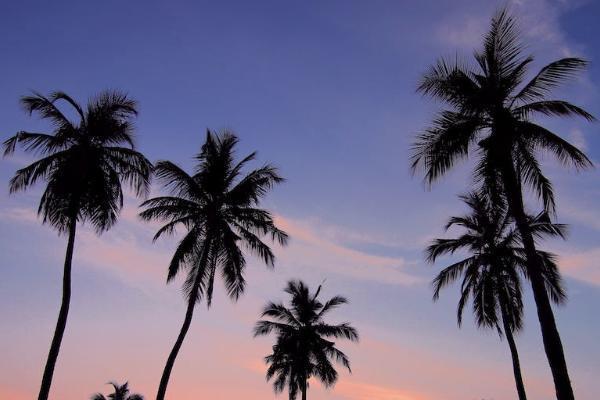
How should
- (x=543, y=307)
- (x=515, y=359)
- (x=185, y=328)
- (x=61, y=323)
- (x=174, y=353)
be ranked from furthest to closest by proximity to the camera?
(x=515, y=359), (x=185, y=328), (x=174, y=353), (x=61, y=323), (x=543, y=307)

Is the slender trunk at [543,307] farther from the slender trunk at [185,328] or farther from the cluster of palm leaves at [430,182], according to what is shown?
the slender trunk at [185,328]

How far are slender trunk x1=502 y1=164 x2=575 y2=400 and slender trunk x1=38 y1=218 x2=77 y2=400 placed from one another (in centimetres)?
1533

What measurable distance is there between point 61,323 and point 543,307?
15.8 meters

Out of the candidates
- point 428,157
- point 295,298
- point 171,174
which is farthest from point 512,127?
point 295,298

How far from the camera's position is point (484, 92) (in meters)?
15.7

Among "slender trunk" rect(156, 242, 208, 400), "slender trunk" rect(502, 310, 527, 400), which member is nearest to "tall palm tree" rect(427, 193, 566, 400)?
"slender trunk" rect(502, 310, 527, 400)

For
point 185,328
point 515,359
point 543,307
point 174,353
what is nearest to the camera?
point 543,307

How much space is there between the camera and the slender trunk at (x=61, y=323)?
57.7 feet

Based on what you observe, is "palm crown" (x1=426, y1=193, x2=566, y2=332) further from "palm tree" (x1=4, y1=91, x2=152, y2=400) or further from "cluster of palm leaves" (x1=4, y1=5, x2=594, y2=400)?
"palm tree" (x1=4, y1=91, x2=152, y2=400)

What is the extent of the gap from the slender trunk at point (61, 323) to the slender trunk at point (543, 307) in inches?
604

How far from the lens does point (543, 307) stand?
13.1m

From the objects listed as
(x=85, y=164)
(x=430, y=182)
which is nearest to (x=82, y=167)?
(x=85, y=164)

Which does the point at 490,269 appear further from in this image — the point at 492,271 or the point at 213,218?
the point at 213,218

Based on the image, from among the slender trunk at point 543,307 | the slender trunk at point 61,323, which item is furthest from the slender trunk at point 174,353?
the slender trunk at point 543,307
